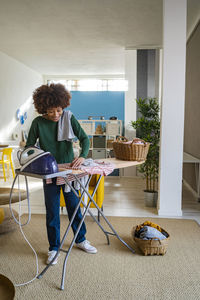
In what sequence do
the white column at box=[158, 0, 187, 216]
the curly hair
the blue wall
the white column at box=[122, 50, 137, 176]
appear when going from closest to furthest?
1. the curly hair
2. the white column at box=[158, 0, 187, 216]
3. the white column at box=[122, 50, 137, 176]
4. the blue wall

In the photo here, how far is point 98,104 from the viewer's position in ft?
39.8

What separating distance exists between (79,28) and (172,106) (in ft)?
10.9

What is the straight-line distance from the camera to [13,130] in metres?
9.26

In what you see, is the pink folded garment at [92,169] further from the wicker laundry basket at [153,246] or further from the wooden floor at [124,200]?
the wooden floor at [124,200]

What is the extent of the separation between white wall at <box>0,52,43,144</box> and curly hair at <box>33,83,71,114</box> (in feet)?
20.3

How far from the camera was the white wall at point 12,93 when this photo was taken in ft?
27.3

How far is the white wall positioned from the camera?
8.33 meters

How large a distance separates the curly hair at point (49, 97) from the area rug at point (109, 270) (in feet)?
4.48

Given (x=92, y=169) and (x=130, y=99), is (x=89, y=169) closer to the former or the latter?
(x=92, y=169)

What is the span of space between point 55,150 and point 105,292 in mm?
1204

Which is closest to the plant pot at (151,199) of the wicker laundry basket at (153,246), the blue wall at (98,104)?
the wicker laundry basket at (153,246)

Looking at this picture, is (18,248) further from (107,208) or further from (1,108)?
(1,108)

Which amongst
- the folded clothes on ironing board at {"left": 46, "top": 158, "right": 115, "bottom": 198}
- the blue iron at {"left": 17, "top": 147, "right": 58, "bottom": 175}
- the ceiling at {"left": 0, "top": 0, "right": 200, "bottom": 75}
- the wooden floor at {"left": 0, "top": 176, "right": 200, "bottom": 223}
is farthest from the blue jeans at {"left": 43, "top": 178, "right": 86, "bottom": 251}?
the ceiling at {"left": 0, "top": 0, "right": 200, "bottom": 75}

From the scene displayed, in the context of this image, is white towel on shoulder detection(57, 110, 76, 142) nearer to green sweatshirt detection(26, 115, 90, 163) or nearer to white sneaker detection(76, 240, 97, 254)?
green sweatshirt detection(26, 115, 90, 163)
